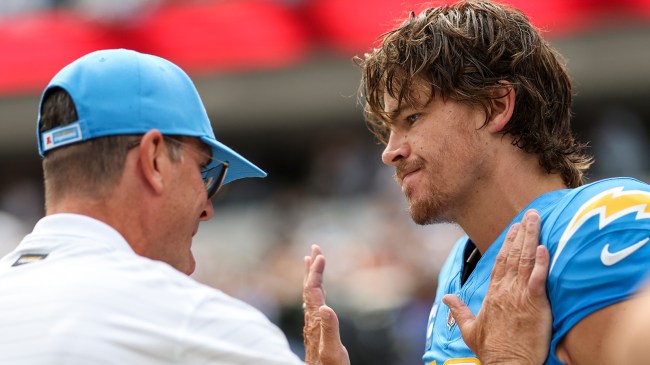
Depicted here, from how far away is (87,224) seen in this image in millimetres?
2293

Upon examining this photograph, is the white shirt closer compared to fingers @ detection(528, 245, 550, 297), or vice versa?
the white shirt

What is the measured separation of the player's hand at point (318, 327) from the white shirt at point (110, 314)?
1.02 meters

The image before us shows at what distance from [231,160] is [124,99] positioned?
0.41 metres

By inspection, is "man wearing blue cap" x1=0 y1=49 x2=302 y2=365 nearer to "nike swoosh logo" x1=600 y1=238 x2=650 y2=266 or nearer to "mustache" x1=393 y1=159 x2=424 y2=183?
"mustache" x1=393 y1=159 x2=424 y2=183

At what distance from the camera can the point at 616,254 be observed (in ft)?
8.05

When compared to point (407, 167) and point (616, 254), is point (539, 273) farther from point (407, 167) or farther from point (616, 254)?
point (407, 167)

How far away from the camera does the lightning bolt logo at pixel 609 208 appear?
2514 millimetres

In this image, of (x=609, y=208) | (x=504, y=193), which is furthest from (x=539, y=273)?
(x=504, y=193)

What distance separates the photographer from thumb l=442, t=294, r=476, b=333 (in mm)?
2736

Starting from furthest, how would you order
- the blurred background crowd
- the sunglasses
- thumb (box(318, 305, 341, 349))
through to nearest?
the blurred background crowd < thumb (box(318, 305, 341, 349)) < the sunglasses

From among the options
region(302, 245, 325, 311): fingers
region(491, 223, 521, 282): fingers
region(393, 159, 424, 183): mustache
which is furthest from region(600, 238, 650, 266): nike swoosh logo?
region(302, 245, 325, 311): fingers

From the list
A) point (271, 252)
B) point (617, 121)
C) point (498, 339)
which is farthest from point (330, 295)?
point (498, 339)

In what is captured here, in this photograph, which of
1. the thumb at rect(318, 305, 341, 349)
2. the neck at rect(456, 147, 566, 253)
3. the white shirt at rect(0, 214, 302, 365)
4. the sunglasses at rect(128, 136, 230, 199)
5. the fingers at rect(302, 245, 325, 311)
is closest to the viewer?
the white shirt at rect(0, 214, 302, 365)

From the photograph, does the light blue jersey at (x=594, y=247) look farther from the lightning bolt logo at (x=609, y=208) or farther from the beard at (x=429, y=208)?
the beard at (x=429, y=208)
